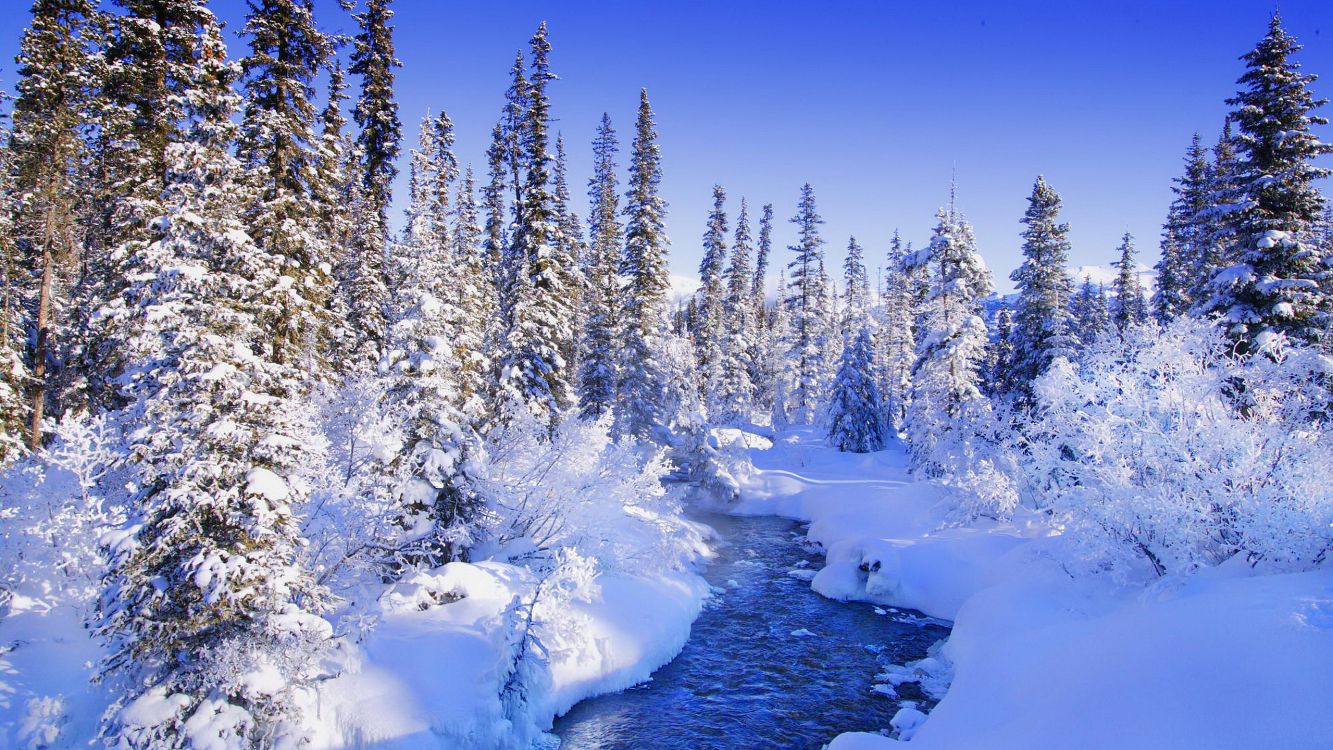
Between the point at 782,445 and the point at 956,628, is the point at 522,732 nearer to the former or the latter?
the point at 956,628

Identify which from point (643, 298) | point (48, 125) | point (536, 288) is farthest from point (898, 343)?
point (48, 125)

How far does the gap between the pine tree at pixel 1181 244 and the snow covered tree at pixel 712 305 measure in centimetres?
2709

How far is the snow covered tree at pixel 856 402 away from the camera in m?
45.8

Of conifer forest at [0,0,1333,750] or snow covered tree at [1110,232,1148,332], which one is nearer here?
conifer forest at [0,0,1333,750]

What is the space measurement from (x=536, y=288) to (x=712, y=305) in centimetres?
2501

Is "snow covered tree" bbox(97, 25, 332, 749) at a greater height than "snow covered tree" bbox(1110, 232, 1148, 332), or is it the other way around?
"snow covered tree" bbox(1110, 232, 1148, 332)

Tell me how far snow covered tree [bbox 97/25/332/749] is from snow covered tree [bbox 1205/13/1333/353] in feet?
84.4

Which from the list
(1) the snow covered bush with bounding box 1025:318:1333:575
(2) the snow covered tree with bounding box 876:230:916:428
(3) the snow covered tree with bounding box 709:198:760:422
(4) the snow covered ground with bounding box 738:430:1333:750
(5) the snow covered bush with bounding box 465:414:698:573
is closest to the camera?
(4) the snow covered ground with bounding box 738:430:1333:750

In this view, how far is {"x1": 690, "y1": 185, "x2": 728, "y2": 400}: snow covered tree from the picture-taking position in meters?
48.5

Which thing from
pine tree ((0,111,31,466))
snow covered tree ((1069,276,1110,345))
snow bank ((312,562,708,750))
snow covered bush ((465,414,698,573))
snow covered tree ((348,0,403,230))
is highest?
snow covered tree ((348,0,403,230))

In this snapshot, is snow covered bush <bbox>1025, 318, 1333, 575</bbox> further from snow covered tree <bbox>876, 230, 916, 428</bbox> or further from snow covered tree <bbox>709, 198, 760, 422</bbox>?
snow covered tree <bbox>876, 230, 916, 428</bbox>

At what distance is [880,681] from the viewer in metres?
15.9

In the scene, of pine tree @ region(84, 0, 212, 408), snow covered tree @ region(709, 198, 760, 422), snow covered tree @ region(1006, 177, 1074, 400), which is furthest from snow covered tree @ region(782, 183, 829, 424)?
pine tree @ region(84, 0, 212, 408)

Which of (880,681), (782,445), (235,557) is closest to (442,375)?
(235,557)
